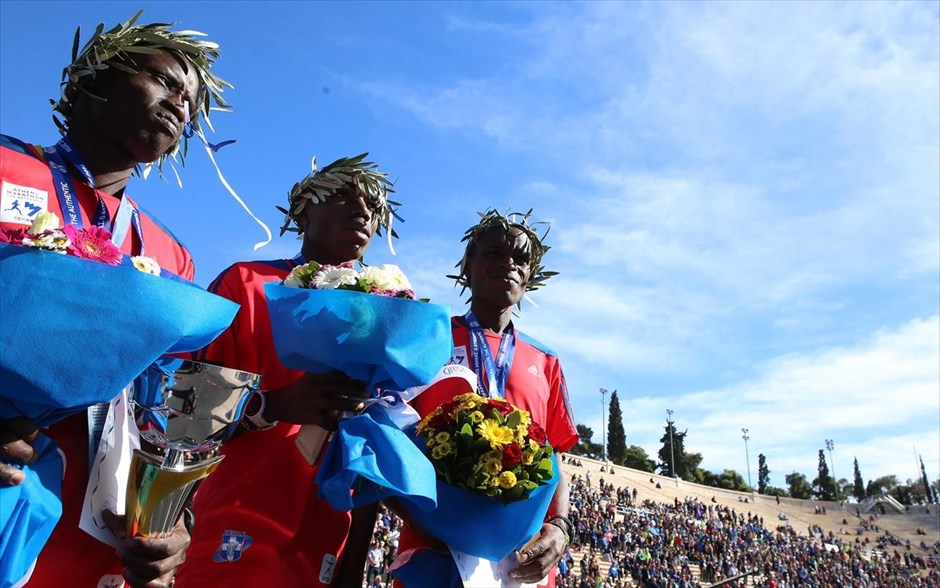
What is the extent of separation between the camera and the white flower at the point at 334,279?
2.66 m

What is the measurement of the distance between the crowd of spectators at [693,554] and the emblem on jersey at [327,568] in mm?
15896

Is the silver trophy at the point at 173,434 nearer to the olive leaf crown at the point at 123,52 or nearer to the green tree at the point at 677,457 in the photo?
the olive leaf crown at the point at 123,52

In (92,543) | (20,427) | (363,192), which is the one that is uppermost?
(363,192)

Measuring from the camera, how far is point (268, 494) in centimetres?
290

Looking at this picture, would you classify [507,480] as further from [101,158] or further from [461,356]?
[101,158]

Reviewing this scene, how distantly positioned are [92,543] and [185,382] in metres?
0.64

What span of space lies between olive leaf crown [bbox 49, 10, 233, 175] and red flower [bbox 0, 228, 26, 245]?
3.55 ft

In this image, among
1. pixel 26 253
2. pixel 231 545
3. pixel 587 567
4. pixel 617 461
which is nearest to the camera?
pixel 26 253

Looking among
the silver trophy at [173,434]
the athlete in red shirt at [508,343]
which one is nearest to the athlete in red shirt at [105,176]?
the silver trophy at [173,434]

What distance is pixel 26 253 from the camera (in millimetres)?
1762

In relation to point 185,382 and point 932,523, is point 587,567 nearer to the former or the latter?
point 185,382

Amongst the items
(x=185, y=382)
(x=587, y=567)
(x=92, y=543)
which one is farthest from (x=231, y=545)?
(x=587, y=567)

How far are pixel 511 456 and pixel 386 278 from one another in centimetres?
88

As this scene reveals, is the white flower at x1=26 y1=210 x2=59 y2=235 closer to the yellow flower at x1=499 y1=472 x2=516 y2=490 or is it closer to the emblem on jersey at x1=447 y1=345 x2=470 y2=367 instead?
the yellow flower at x1=499 y1=472 x2=516 y2=490
